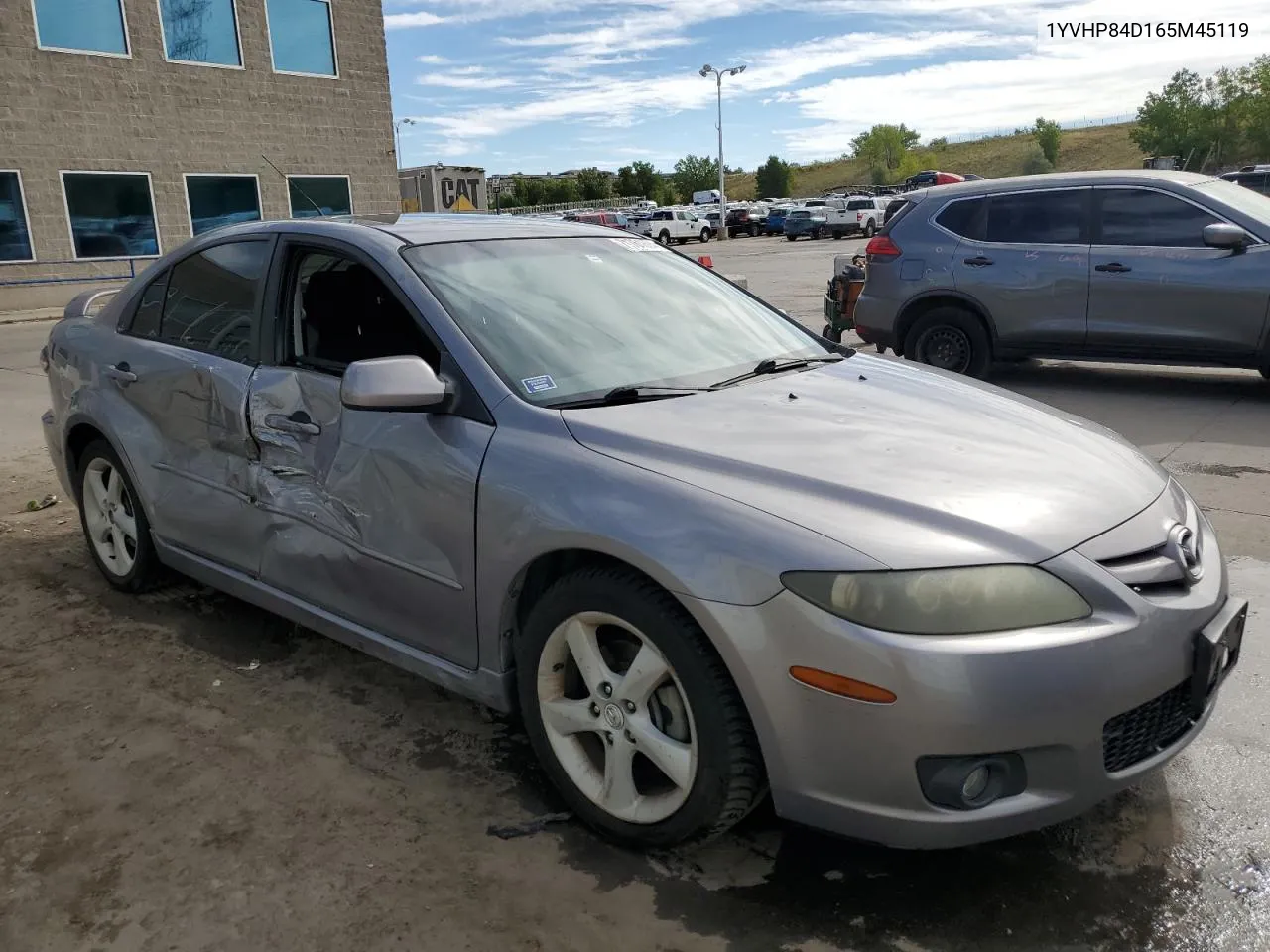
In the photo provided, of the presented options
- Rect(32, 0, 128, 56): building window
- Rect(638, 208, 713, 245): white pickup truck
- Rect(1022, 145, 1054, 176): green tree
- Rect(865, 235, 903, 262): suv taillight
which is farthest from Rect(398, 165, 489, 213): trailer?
Rect(1022, 145, 1054, 176): green tree

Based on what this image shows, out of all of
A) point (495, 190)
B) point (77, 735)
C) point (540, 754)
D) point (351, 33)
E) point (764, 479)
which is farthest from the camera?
point (495, 190)

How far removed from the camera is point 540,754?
2789 mm

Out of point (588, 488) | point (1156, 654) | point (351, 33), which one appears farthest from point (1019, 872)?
point (351, 33)

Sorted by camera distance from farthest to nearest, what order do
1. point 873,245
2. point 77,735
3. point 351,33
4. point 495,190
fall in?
point 495,190, point 351,33, point 873,245, point 77,735

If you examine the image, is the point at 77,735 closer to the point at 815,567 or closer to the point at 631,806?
the point at 631,806

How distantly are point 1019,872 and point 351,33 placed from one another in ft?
85.1

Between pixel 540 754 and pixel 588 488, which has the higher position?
pixel 588 488

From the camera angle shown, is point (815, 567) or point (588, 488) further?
point (588, 488)

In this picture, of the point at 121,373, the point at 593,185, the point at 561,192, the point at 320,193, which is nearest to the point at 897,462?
the point at 121,373

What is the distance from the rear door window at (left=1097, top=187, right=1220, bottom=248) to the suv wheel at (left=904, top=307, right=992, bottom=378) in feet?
3.73

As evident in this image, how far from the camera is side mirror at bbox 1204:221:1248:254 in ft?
24.0

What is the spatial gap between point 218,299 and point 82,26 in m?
20.6

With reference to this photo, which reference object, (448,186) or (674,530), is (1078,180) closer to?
(674,530)

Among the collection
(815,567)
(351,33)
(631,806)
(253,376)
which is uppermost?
(351,33)
